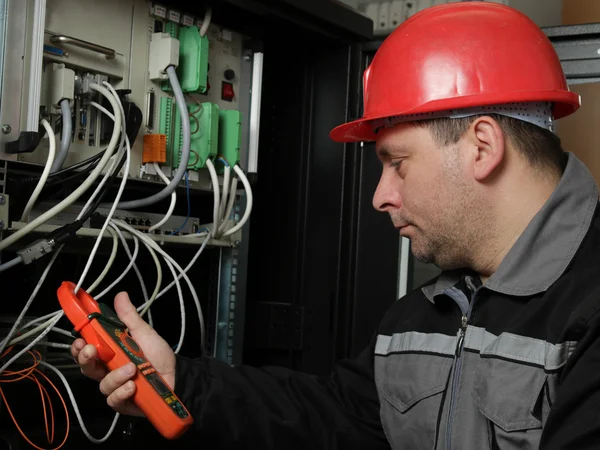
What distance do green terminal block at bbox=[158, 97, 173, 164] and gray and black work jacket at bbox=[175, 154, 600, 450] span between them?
496 mm

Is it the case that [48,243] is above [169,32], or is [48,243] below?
below

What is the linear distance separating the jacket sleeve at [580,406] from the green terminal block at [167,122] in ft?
3.03

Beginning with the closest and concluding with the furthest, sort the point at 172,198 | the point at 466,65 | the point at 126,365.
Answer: the point at 126,365
the point at 466,65
the point at 172,198

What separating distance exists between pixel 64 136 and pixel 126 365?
470 millimetres

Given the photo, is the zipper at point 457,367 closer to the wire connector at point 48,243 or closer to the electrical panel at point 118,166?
the electrical panel at point 118,166

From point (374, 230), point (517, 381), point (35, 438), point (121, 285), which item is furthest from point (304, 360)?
point (517, 381)

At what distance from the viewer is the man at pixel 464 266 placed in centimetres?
107

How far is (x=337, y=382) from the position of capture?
1392 mm

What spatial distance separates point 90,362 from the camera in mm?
1082

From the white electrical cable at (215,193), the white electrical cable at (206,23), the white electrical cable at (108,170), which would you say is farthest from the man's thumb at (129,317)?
the white electrical cable at (206,23)

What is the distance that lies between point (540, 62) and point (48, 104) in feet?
2.83

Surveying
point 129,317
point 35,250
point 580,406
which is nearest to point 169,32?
point 35,250

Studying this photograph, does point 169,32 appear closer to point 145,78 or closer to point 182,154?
point 145,78

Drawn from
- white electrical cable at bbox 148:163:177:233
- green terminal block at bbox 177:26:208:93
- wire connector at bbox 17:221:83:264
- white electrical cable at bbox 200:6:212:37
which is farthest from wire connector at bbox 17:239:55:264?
white electrical cable at bbox 200:6:212:37
